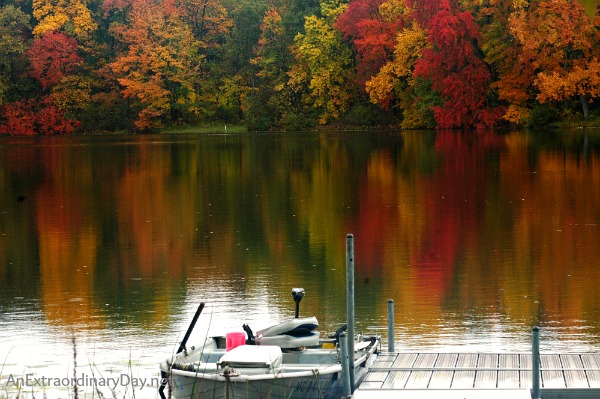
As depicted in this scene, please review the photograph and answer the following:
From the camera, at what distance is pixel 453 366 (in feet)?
28.1

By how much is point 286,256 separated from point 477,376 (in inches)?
345

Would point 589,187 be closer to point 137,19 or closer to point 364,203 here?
point 364,203

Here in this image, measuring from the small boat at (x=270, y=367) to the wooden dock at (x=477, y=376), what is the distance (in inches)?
8.3

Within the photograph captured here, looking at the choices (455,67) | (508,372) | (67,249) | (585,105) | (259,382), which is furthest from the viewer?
(455,67)

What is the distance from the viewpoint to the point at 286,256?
16906 mm

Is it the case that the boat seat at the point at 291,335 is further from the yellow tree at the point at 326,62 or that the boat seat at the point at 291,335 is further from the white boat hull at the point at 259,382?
the yellow tree at the point at 326,62

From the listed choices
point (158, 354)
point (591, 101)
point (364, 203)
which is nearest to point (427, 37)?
point (591, 101)

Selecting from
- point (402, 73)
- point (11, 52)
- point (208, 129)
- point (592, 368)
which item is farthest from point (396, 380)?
point (11, 52)

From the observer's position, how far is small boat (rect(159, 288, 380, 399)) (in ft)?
25.2

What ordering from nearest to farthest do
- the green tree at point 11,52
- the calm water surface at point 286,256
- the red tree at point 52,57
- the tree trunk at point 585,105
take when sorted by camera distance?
the calm water surface at point 286,256 → the tree trunk at point 585,105 → the green tree at point 11,52 → the red tree at point 52,57

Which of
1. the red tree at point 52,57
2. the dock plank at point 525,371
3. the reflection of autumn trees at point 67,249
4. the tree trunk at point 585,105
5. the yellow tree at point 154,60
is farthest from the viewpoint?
the red tree at point 52,57

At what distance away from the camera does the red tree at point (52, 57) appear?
7088 centimetres

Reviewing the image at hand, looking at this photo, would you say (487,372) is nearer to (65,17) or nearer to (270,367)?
(270,367)

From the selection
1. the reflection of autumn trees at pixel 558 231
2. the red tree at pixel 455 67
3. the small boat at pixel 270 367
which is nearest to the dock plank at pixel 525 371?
the small boat at pixel 270 367
